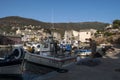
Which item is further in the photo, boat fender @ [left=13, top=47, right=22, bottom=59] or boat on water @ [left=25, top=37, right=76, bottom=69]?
boat on water @ [left=25, top=37, right=76, bottom=69]

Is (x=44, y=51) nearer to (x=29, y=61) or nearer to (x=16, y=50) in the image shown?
(x=29, y=61)

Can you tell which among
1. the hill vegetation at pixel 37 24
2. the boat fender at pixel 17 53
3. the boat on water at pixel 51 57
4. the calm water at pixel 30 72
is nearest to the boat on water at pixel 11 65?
the boat fender at pixel 17 53

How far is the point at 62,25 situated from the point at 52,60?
124 m

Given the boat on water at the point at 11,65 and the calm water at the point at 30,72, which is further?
the calm water at the point at 30,72

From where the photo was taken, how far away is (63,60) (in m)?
19.7

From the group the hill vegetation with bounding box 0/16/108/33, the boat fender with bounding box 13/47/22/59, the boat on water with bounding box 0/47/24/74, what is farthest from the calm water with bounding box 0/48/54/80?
the hill vegetation with bounding box 0/16/108/33

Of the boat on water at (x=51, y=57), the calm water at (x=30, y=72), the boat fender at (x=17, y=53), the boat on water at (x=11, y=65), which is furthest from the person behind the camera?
the boat on water at (x=51, y=57)

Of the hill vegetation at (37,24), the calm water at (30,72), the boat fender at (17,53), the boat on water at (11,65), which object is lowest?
the calm water at (30,72)

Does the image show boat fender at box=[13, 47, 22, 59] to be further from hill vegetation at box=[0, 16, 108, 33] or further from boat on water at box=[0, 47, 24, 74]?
hill vegetation at box=[0, 16, 108, 33]

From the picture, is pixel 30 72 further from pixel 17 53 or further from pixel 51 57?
pixel 17 53

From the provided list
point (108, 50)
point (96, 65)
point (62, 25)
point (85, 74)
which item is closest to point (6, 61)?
point (85, 74)

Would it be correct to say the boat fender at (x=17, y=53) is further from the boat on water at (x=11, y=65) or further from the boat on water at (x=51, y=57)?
the boat on water at (x=51, y=57)

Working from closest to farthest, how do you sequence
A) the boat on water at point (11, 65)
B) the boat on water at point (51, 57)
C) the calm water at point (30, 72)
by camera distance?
the boat on water at point (11, 65) < the calm water at point (30, 72) < the boat on water at point (51, 57)

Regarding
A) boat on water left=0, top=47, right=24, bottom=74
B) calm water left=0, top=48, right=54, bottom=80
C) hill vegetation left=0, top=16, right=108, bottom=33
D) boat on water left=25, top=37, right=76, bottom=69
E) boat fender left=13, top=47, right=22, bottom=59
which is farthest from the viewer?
hill vegetation left=0, top=16, right=108, bottom=33
